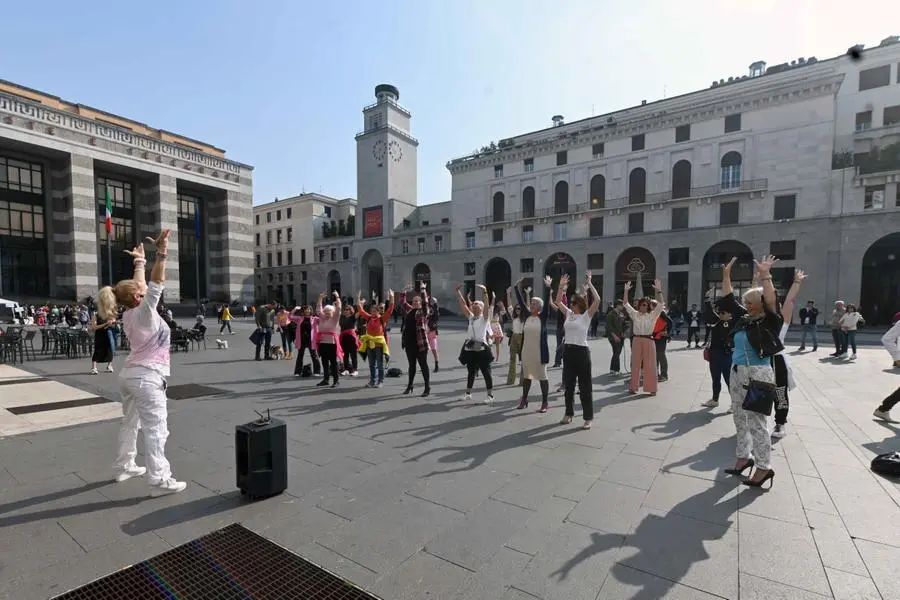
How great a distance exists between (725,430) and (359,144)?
2159 inches

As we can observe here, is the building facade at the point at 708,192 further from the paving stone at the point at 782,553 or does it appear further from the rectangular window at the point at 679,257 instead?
the paving stone at the point at 782,553

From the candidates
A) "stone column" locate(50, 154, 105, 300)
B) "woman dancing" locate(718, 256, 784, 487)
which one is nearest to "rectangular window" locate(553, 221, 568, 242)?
"woman dancing" locate(718, 256, 784, 487)

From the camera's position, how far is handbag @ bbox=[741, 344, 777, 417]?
12.6 ft

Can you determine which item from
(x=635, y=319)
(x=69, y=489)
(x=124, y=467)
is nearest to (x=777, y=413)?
(x=635, y=319)

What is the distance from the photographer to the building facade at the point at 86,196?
33.2m

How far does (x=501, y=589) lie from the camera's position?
2.58 metres

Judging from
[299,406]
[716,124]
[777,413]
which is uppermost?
[716,124]

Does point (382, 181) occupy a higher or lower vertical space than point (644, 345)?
higher

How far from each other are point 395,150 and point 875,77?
1746 inches

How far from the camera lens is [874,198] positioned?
28.0m

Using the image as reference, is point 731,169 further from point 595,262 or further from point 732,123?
point 595,262

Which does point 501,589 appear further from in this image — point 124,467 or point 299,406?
point 299,406

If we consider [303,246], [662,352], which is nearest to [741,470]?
[662,352]

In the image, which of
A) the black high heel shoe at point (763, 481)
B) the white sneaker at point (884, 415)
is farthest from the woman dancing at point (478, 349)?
the white sneaker at point (884, 415)
